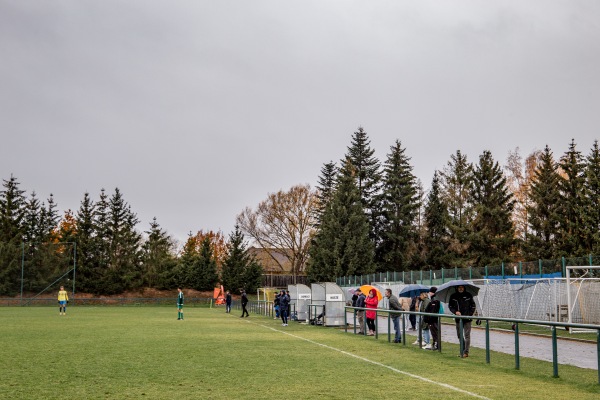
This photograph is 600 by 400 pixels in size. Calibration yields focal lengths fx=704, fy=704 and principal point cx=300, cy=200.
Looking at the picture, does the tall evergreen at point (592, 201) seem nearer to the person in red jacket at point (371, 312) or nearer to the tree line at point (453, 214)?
the tree line at point (453, 214)

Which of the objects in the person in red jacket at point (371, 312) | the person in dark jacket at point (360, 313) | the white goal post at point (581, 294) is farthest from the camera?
the white goal post at point (581, 294)

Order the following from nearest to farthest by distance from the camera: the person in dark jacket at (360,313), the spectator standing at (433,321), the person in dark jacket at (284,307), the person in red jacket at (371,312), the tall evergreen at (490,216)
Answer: the spectator standing at (433,321) → the person in red jacket at (371,312) → the person in dark jacket at (360,313) → the person in dark jacket at (284,307) → the tall evergreen at (490,216)

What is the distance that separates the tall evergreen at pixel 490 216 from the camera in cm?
7025

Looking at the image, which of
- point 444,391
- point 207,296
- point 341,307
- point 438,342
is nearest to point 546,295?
point 341,307

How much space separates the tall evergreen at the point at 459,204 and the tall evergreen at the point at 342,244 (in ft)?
29.5

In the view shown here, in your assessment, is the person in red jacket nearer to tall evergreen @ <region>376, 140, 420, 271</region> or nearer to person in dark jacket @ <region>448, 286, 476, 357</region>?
person in dark jacket @ <region>448, 286, 476, 357</region>

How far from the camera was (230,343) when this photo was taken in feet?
71.8

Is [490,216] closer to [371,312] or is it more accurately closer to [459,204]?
[459,204]

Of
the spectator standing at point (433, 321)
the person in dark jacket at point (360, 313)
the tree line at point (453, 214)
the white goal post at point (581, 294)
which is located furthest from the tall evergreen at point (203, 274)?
the spectator standing at point (433, 321)

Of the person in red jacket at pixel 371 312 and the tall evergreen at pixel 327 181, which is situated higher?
the tall evergreen at pixel 327 181

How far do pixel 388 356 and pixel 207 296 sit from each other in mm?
69167

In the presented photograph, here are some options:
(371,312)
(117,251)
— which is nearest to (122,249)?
(117,251)

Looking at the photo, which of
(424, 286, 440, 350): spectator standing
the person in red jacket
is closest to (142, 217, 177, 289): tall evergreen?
the person in red jacket

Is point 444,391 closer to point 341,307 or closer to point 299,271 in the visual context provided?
point 341,307
